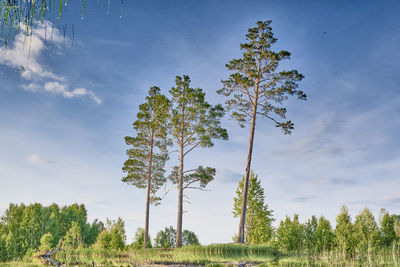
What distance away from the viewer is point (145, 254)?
18.0 metres

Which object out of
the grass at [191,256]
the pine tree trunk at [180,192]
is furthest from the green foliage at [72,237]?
the pine tree trunk at [180,192]

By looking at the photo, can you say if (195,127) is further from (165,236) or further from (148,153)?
(165,236)

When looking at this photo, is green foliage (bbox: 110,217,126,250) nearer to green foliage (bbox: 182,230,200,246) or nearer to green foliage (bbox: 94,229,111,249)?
green foliage (bbox: 94,229,111,249)

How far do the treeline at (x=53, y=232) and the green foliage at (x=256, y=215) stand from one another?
7.93 meters

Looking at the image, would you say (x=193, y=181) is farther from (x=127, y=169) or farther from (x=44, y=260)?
(x=44, y=260)

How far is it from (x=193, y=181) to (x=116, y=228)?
13946mm

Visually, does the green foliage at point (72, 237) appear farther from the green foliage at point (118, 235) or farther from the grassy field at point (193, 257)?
the grassy field at point (193, 257)

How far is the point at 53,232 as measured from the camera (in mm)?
45094

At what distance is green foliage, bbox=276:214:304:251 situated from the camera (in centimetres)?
3167

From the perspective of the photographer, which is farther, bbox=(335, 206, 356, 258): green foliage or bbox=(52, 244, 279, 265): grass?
bbox=(335, 206, 356, 258): green foliage

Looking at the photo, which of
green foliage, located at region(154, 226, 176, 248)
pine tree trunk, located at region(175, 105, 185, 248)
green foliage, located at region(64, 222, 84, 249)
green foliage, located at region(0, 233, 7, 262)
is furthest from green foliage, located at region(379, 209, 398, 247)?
green foliage, located at region(0, 233, 7, 262)

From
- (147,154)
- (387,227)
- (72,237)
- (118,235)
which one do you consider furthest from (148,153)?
(387,227)

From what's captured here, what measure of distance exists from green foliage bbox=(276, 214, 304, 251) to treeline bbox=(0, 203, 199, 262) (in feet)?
31.1

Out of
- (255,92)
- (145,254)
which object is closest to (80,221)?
(145,254)
